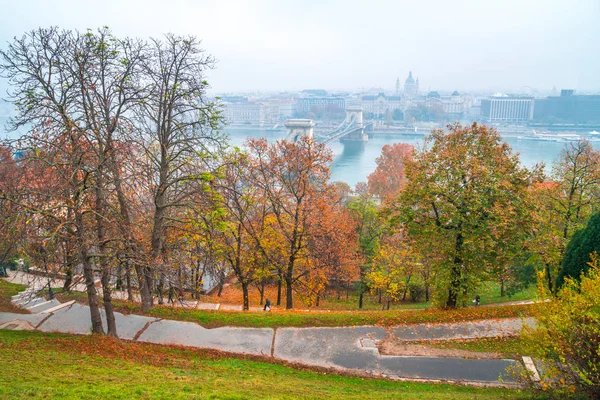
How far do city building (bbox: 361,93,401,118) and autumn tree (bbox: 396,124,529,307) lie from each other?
158 m

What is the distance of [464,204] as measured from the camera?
11.0 meters

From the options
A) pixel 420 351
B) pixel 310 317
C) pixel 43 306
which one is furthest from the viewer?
pixel 43 306

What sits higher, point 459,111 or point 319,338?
point 459,111

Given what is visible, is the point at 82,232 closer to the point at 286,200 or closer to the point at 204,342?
the point at 204,342

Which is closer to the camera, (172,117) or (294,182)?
(172,117)

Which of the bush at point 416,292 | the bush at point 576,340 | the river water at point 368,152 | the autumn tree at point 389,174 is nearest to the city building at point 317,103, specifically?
the river water at point 368,152

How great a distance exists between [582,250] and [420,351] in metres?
4.39

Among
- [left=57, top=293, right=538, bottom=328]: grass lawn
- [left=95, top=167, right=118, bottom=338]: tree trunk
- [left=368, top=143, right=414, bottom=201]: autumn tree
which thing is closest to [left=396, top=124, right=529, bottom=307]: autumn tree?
[left=57, top=293, right=538, bottom=328]: grass lawn

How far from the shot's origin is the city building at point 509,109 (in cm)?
12212

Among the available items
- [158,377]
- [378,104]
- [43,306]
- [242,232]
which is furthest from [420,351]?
[378,104]

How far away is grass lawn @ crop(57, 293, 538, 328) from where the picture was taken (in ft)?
35.3

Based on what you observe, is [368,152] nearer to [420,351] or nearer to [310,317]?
[310,317]

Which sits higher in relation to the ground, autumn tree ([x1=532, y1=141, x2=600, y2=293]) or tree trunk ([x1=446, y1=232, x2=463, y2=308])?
autumn tree ([x1=532, y1=141, x2=600, y2=293])

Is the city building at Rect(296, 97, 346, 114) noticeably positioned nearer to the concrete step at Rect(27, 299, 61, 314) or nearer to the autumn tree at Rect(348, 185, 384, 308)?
the autumn tree at Rect(348, 185, 384, 308)
